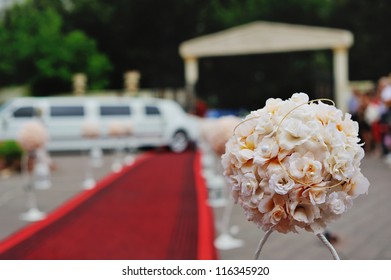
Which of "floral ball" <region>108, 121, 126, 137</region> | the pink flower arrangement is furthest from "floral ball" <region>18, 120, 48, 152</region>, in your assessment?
"floral ball" <region>108, 121, 126, 137</region>

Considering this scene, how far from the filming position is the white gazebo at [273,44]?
20133mm

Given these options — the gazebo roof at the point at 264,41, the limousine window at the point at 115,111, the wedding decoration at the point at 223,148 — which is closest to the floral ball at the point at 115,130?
the limousine window at the point at 115,111

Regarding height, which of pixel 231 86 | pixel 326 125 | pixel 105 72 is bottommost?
pixel 231 86

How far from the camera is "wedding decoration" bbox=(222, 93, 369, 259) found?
84.7 inches

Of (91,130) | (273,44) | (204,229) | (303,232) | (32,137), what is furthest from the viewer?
(273,44)

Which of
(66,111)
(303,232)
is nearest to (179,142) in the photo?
(66,111)

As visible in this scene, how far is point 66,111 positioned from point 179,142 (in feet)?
9.71

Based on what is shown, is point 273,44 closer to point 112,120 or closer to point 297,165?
point 112,120

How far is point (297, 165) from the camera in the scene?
214 centimetres

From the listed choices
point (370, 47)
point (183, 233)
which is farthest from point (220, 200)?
point (370, 47)

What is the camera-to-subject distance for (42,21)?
15664 millimetres
